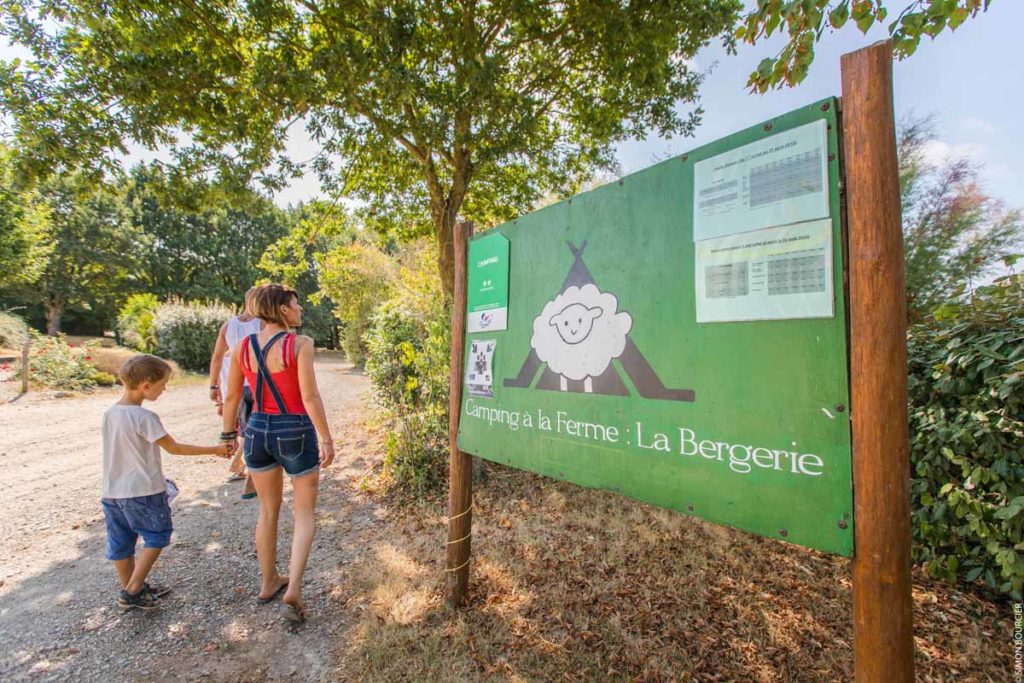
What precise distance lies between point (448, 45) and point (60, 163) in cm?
490

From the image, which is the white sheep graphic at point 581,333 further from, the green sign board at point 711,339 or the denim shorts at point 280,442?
the denim shorts at point 280,442

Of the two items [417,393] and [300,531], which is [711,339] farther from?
[417,393]

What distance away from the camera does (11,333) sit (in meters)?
15.5

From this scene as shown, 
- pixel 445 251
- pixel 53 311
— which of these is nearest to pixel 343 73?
pixel 445 251

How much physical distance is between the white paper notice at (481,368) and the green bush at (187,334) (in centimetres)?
1807

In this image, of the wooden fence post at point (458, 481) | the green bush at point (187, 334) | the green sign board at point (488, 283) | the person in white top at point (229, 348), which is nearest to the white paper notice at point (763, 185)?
the green sign board at point (488, 283)

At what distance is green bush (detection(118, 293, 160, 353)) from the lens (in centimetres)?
1767

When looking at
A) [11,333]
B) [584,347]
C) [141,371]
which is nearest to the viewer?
[584,347]

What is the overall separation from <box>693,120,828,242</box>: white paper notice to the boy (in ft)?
9.50

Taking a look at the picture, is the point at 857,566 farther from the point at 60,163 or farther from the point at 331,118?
the point at 60,163

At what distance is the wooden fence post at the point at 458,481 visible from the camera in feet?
9.41

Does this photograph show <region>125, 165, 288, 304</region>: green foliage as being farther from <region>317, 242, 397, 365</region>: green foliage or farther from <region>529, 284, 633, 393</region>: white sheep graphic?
<region>529, 284, 633, 393</region>: white sheep graphic

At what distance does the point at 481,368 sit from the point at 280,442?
120 cm

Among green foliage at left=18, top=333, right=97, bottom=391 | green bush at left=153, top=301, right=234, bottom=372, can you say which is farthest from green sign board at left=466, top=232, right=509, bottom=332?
green bush at left=153, top=301, right=234, bottom=372
